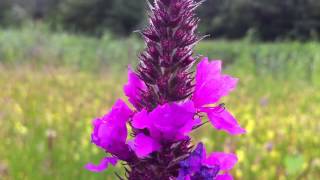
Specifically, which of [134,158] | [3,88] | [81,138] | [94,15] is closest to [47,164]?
[81,138]

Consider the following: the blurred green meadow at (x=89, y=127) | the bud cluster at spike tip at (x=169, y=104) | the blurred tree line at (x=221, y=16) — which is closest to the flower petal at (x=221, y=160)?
the bud cluster at spike tip at (x=169, y=104)

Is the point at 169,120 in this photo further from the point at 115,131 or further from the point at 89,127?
the point at 89,127

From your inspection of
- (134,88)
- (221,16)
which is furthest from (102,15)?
(134,88)

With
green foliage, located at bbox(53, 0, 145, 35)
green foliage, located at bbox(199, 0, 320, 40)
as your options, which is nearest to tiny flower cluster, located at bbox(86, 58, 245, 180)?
green foliage, located at bbox(199, 0, 320, 40)

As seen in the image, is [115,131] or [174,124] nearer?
[174,124]

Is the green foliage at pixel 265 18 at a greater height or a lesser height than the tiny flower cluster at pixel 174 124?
greater

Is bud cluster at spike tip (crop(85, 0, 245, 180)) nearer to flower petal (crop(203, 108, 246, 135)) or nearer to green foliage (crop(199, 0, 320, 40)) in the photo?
flower petal (crop(203, 108, 246, 135))

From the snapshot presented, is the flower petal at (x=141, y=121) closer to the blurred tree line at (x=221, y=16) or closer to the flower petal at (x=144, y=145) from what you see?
the flower petal at (x=144, y=145)

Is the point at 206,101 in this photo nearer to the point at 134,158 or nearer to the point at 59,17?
the point at 134,158
